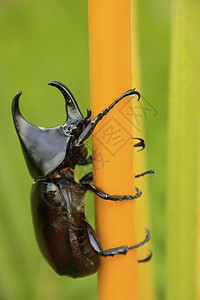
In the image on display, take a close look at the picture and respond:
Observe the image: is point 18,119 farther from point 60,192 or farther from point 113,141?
point 113,141

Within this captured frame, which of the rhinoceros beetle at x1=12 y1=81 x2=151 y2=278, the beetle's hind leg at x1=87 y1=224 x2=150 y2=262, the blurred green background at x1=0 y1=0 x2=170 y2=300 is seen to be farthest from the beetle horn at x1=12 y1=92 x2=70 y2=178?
the blurred green background at x1=0 y1=0 x2=170 y2=300

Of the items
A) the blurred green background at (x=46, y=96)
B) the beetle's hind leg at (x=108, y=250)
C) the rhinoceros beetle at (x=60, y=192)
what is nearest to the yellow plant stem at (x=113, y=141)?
the beetle's hind leg at (x=108, y=250)

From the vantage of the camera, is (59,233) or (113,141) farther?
(59,233)

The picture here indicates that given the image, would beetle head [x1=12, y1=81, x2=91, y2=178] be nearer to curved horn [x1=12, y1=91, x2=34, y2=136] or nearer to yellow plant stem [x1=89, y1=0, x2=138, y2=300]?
curved horn [x1=12, y1=91, x2=34, y2=136]

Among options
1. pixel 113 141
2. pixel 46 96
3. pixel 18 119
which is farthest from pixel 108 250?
pixel 46 96

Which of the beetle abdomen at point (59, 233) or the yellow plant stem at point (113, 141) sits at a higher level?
the yellow plant stem at point (113, 141)

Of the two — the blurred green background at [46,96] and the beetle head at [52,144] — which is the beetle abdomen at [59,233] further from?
the blurred green background at [46,96]

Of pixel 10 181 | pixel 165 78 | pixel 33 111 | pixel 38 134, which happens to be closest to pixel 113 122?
pixel 38 134
